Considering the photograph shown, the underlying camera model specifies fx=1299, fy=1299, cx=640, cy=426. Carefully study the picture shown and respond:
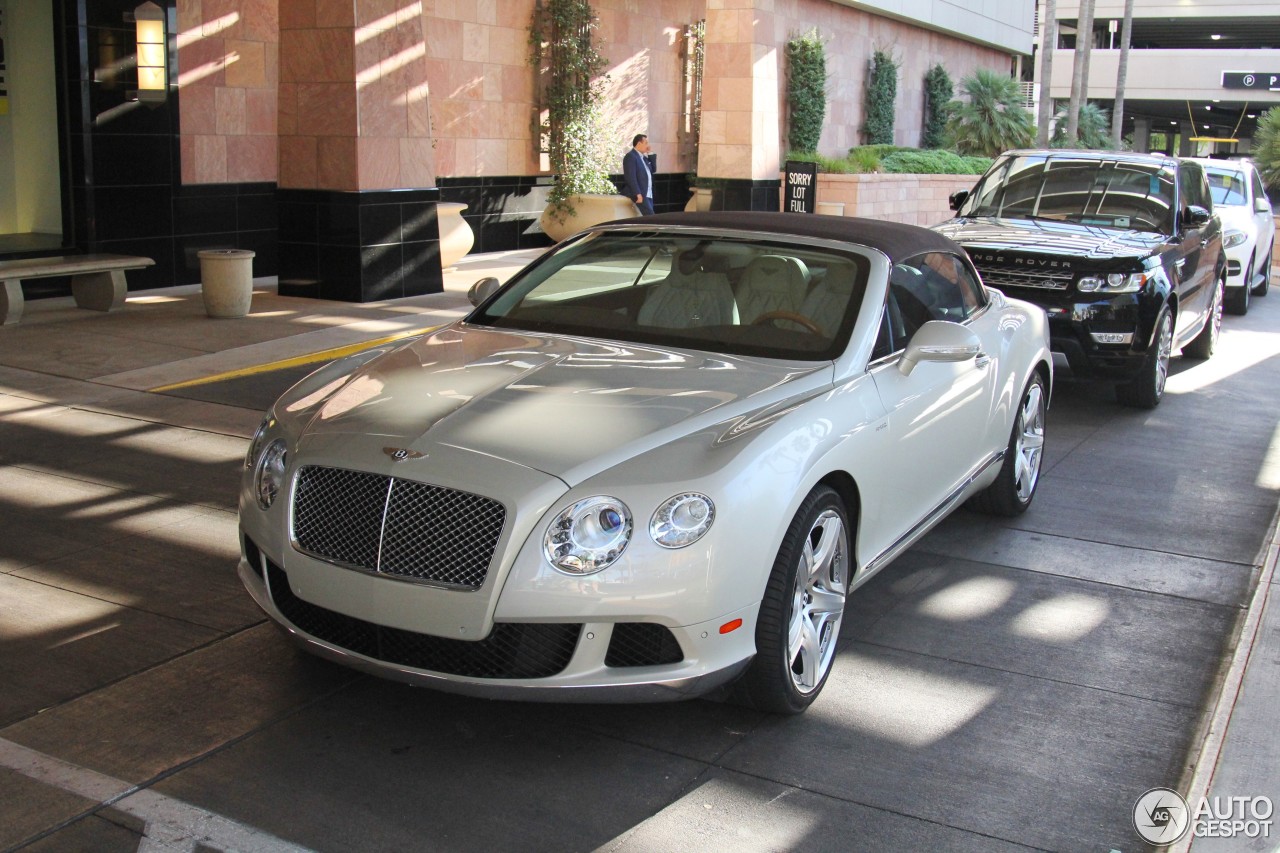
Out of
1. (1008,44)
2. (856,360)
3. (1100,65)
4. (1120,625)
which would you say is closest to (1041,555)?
(1120,625)

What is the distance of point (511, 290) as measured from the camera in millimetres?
6043

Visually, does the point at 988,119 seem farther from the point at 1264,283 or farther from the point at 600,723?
the point at 600,723

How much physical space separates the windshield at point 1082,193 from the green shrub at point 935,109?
2724 cm

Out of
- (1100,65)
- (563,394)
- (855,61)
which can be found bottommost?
(563,394)

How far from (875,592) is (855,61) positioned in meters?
29.5

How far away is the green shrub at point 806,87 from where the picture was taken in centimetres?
2933

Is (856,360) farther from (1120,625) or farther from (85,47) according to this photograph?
(85,47)

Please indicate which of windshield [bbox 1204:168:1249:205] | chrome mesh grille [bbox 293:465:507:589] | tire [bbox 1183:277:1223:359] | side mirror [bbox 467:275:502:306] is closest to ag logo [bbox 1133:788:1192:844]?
chrome mesh grille [bbox 293:465:507:589]

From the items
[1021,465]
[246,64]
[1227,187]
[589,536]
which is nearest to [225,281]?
[246,64]

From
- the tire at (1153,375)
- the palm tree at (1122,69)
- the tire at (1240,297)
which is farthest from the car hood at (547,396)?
the palm tree at (1122,69)

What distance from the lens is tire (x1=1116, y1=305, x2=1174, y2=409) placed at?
10.1 m

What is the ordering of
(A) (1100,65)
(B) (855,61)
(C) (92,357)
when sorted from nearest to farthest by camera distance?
(C) (92,357)
(B) (855,61)
(A) (1100,65)

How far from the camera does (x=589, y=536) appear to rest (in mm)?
3957

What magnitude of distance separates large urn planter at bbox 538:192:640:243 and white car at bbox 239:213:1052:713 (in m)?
15.2
